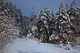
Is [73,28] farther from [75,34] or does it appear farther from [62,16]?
[62,16]

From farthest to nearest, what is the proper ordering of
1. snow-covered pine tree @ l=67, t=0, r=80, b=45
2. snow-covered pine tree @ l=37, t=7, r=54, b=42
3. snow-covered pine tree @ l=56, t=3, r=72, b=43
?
snow-covered pine tree @ l=37, t=7, r=54, b=42 → snow-covered pine tree @ l=67, t=0, r=80, b=45 → snow-covered pine tree @ l=56, t=3, r=72, b=43

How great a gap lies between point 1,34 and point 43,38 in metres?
15.3

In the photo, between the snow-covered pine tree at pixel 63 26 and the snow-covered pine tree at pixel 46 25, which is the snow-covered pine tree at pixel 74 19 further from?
the snow-covered pine tree at pixel 46 25

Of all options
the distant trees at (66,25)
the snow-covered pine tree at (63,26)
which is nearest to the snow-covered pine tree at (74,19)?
the distant trees at (66,25)

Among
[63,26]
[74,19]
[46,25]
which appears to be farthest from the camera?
[46,25]

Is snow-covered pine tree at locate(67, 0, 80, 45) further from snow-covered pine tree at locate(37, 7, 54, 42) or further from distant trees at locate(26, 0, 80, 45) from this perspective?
snow-covered pine tree at locate(37, 7, 54, 42)

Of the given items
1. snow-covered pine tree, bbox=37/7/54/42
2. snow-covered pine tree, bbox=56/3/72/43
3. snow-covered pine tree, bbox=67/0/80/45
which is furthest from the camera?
snow-covered pine tree, bbox=37/7/54/42

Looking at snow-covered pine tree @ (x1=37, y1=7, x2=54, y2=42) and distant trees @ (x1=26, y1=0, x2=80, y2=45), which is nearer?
distant trees @ (x1=26, y1=0, x2=80, y2=45)

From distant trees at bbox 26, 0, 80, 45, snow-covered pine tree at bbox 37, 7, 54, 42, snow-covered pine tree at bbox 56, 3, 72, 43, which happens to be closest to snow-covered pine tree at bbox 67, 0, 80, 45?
distant trees at bbox 26, 0, 80, 45

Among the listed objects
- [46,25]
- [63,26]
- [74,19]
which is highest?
[74,19]

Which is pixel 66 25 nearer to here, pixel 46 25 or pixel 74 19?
pixel 74 19

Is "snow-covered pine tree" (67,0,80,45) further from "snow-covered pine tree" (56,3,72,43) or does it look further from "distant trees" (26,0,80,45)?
"snow-covered pine tree" (56,3,72,43)

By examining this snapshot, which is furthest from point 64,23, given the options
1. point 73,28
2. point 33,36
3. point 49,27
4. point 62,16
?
point 33,36

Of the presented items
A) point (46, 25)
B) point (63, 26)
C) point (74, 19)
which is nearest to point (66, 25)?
Answer: point (63, 26)
